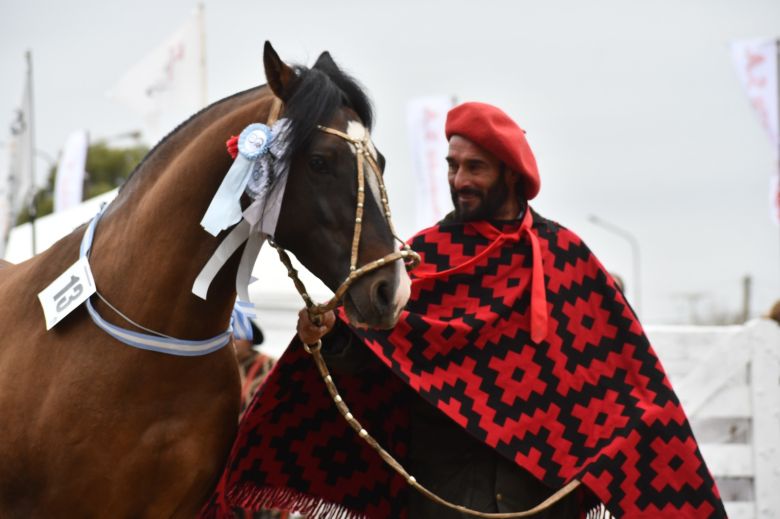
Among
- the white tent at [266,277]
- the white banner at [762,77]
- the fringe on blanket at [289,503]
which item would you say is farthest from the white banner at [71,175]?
the fringe on blanket at [289,503]

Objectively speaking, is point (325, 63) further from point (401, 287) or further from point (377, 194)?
point (401, 287)

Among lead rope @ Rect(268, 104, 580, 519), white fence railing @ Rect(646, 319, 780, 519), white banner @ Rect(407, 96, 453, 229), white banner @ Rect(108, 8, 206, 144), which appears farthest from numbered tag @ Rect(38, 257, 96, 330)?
white banner @ Rect(407, 96, 453, 229)

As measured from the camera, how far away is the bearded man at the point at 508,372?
340cm

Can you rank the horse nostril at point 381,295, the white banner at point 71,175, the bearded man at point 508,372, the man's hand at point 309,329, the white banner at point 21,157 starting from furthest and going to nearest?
the white banner at point 71,175 < the white banner at point 21,157 < the bearded man at point 508,372 < the man's hand at point 309,329 < the horse nostril at point 381,295

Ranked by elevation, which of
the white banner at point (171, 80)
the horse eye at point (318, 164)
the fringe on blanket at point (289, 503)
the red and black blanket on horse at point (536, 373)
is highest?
the white banner at point (171, 80)

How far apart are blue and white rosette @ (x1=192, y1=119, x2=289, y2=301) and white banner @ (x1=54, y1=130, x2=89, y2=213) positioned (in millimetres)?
10724

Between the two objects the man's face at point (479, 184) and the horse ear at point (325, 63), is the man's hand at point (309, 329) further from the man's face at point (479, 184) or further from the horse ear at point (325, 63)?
the horse ear at point (325, 63)

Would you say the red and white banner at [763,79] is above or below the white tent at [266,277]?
above

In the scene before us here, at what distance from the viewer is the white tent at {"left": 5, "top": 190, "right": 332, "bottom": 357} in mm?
9219

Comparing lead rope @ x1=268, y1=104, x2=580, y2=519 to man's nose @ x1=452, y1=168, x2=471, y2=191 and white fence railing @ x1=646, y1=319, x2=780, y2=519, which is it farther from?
white fence railing @ x1=646, y1=319, x2=780, y2=519

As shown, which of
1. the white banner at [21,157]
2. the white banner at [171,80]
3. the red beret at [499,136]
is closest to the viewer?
the red beret at [499,136]

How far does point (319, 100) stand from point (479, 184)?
0.82 meters

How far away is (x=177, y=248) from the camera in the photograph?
126 inches

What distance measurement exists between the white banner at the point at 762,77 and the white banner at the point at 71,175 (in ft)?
28.4
